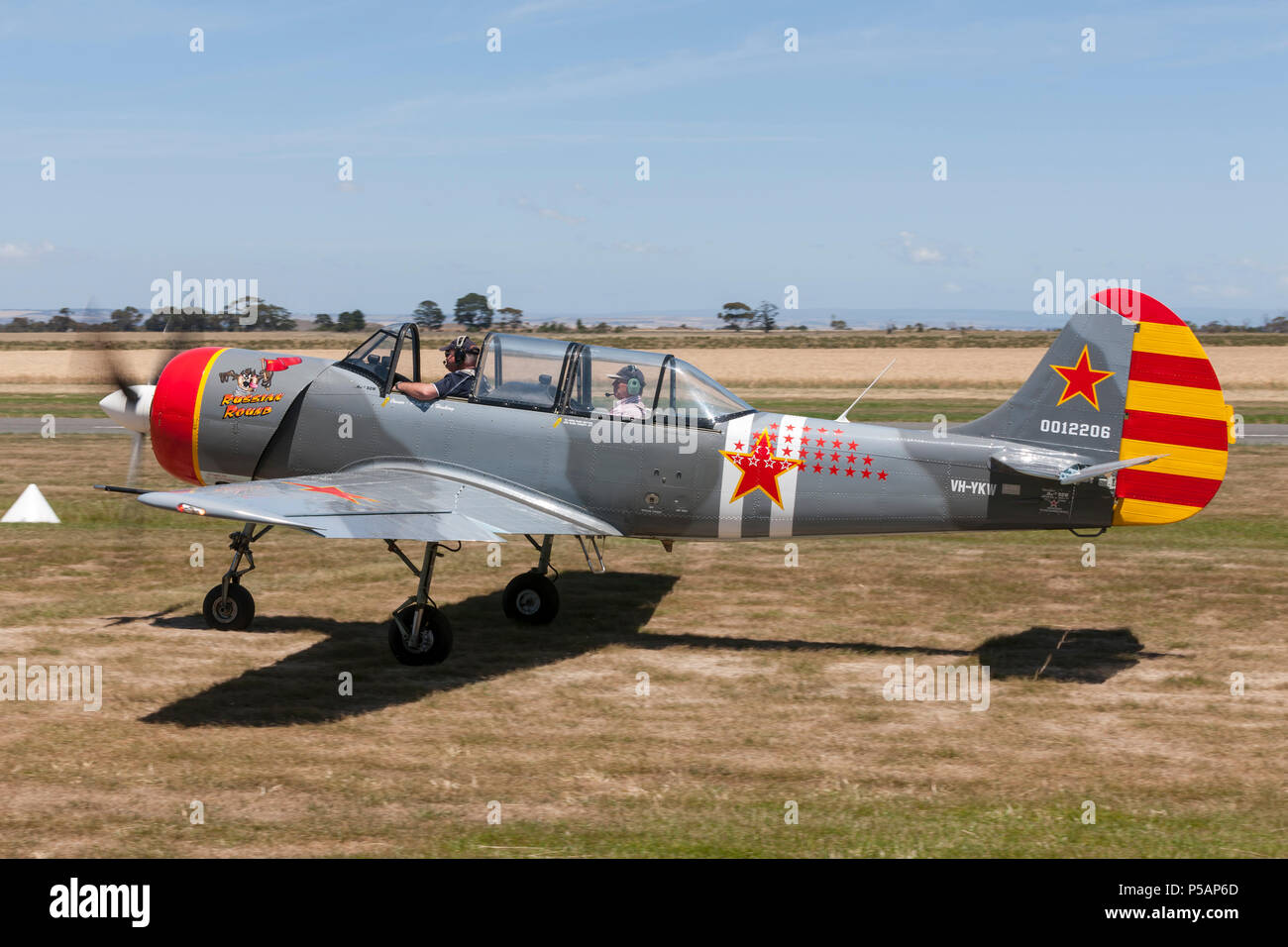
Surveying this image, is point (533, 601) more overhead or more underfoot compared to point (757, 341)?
more underfoot

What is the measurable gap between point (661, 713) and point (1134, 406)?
4836 mm

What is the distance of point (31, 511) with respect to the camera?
651 inches

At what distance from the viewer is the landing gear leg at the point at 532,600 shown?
11344 millimetres

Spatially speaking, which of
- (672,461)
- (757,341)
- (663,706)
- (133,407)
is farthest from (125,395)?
(757,341)

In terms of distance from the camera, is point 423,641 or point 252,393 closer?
point 423,641

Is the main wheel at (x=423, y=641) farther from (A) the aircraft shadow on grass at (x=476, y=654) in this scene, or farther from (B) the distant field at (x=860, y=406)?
(B) the distant field at (x=860, y=406)

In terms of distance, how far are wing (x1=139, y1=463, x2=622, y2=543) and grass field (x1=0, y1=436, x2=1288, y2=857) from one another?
51.0 inches

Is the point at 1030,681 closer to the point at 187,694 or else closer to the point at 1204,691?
the point at 1204,691

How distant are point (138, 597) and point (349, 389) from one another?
3643mm

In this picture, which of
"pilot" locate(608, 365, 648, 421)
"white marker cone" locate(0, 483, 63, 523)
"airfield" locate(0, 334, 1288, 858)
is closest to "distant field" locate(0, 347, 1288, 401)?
"white marker cone" locate(0, 483, 63, 523)

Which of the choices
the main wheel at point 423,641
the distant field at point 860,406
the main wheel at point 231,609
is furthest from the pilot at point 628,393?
the distant field at point 860,406

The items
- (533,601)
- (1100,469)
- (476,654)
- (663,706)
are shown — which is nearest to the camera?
(663,706)

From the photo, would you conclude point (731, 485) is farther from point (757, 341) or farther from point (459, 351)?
point (757, 341)

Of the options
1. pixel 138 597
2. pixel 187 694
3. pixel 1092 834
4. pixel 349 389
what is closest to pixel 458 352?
pixel 349 389
